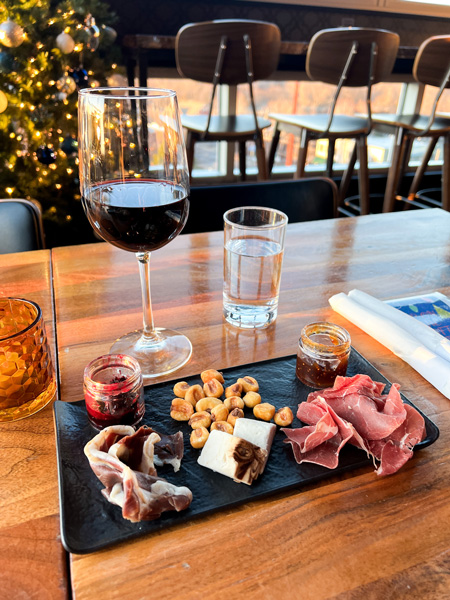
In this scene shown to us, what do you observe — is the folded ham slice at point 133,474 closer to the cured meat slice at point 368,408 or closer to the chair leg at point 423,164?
the cured meat slice at point 368,408

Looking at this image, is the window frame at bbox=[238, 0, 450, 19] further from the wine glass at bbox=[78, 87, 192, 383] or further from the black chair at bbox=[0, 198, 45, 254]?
the wine glass at bbox=[78, 87, 192, 383]

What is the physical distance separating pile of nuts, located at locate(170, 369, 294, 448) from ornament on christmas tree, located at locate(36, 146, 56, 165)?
2.02 metres

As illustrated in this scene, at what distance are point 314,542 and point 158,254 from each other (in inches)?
29.3

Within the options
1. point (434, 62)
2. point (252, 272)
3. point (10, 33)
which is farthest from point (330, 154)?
point (252, 272)

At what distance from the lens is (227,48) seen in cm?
203

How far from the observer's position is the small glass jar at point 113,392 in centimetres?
48

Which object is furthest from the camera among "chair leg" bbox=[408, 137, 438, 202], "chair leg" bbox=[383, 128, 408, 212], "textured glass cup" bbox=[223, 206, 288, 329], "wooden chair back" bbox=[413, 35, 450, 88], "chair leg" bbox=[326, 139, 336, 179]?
"chair leg" bbox=[408, 137, 438, 202]

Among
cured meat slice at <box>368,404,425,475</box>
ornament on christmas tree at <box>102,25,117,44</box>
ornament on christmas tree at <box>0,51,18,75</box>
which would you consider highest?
ornament on christmas tree at <box>102,25,117,44</box>

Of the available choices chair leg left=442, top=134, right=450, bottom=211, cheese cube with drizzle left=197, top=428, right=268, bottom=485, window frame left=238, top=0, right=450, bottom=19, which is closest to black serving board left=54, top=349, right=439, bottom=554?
cheese cube with drizzle left=197, top=428, right=268, bottom=485

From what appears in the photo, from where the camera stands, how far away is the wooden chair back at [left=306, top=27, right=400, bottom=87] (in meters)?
2.19

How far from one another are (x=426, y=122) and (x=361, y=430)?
2.82 metres

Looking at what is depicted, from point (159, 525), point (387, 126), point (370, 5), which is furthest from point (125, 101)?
point (370, 5)

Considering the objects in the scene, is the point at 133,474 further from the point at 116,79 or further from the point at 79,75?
the point at 116,79

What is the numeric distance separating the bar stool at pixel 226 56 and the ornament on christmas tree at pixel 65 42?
0.56m
